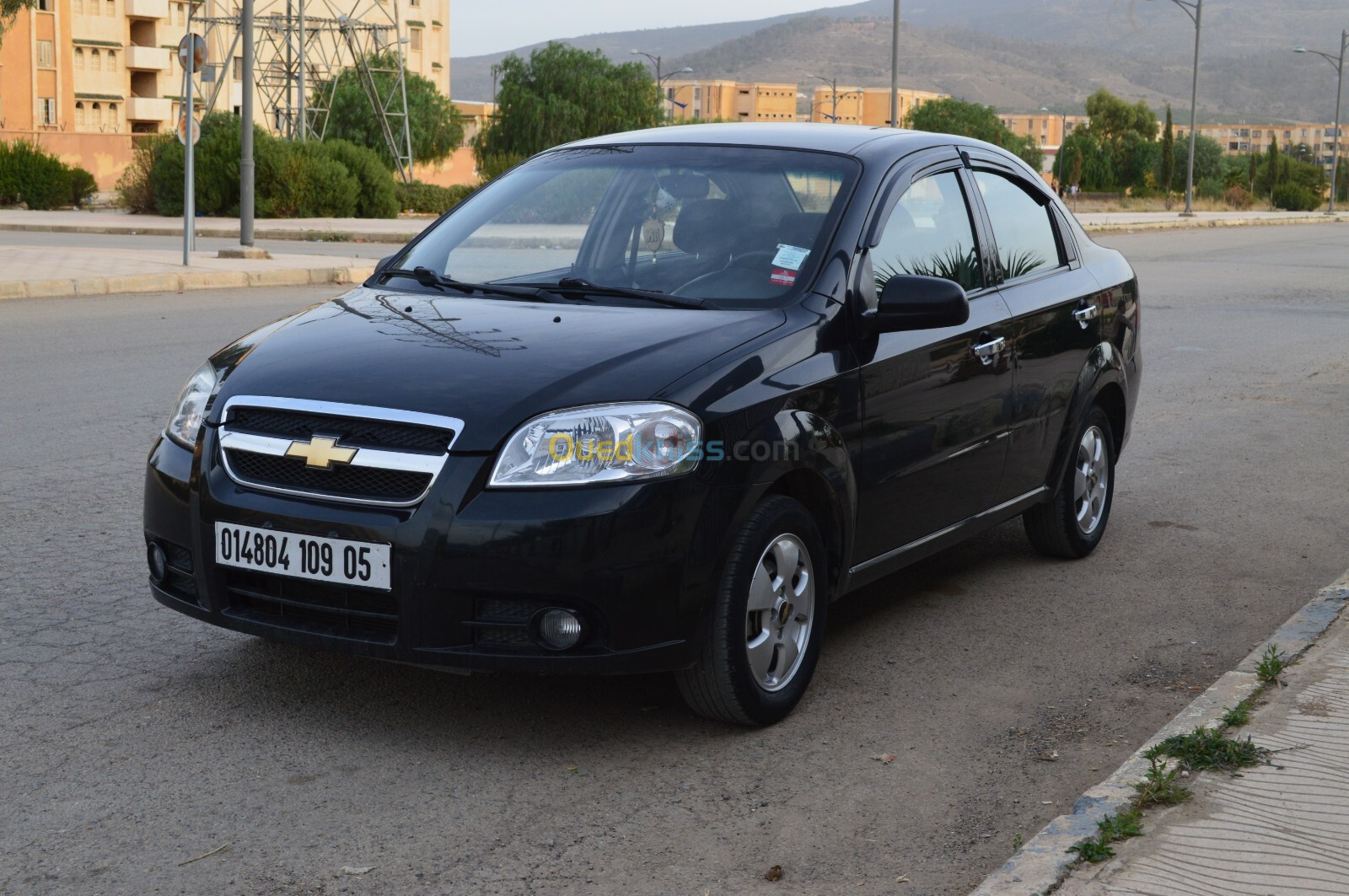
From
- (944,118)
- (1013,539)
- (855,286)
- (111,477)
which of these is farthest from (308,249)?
(944,118)

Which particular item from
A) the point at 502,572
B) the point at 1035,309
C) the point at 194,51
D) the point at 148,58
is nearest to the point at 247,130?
the point at 194,51

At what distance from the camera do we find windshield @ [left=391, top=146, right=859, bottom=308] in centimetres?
464

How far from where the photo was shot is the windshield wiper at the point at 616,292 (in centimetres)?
451

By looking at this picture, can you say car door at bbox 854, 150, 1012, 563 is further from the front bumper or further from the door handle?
the front bumper

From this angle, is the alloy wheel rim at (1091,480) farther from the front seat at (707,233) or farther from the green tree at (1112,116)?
the green tree at (1112,116)

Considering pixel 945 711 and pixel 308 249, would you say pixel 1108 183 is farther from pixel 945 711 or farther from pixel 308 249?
pixel 945 711

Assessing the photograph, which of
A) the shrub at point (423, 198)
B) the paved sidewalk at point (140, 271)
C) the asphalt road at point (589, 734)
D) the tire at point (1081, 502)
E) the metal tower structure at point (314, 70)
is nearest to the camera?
the asphalt road at point (589, 734)

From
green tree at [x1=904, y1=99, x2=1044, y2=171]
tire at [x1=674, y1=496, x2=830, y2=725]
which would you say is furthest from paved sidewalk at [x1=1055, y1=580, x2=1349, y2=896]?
green tree at [x1=904, y1=99, x2=1044, y2=171]

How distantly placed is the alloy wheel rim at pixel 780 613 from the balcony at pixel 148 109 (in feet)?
273

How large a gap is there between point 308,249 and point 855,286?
21221 mm

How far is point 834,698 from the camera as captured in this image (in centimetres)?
452

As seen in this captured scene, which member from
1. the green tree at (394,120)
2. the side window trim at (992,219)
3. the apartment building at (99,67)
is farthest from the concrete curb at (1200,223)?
the apartment building at (99,67)

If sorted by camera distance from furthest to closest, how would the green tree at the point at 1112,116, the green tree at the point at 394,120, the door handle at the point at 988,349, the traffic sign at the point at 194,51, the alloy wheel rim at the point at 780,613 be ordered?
the green tree at the point at 1112,116, the green tree at the point at 394,120, the traffic sign at the point at 194,51, the door handle at the point at 988,349, the alloy wheel rim at the point at 780,613

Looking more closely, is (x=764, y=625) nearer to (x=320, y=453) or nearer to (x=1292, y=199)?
(x=320, y=453)
